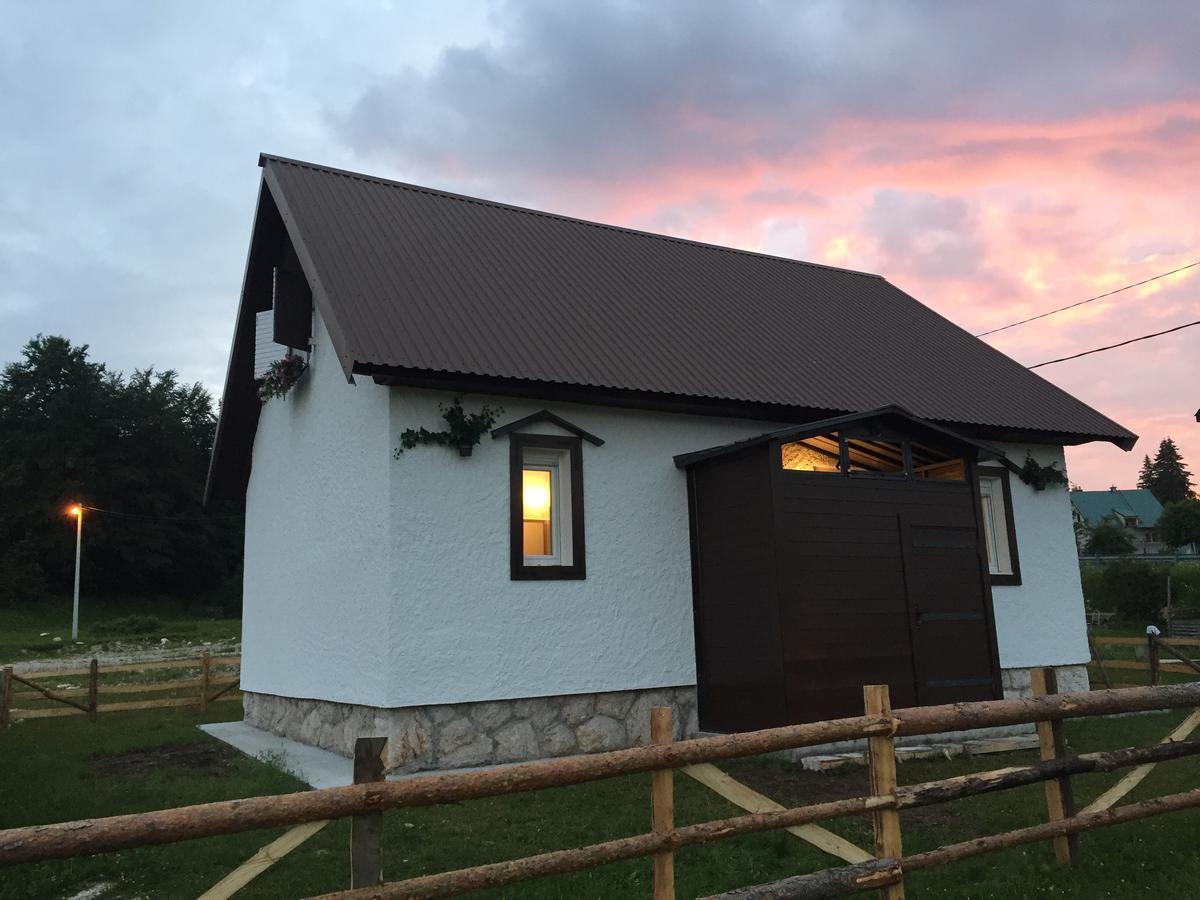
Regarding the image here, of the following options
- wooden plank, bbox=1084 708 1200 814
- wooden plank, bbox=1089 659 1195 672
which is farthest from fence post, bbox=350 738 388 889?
wooden plank, bbox=1089 659 1195 672

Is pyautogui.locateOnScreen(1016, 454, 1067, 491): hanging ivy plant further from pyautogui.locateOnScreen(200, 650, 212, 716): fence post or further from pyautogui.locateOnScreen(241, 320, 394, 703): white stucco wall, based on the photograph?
pyautogui.locateOnScreen(200, 650, 212, 716): fence post

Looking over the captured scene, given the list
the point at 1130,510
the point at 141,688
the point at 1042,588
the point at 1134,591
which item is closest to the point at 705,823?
the point at 1042,588

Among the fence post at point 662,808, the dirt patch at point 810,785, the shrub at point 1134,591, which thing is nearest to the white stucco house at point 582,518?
the dirt patch at point 810,785

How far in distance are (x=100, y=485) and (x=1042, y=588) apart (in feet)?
166

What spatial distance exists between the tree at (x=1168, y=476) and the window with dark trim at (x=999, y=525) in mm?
108190

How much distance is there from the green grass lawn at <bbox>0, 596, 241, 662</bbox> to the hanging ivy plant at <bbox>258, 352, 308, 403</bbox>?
2300 cm

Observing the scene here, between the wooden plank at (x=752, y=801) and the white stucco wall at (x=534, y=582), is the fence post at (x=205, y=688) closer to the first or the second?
the white stucco wall at (x=534, y=582)

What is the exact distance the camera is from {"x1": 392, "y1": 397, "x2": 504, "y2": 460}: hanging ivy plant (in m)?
9.92

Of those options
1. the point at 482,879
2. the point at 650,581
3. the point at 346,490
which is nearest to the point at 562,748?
the point at 650,581

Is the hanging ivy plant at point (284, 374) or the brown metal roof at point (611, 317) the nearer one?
the brown metal roof at point (611, 317)

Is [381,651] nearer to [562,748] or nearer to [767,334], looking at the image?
[562,748]

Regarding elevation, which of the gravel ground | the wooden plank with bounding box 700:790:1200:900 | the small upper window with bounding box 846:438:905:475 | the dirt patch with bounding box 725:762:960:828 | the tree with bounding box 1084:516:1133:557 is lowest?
the dirt patch with bounding box 725:762:960:828

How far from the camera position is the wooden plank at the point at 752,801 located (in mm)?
4816

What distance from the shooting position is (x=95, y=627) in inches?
1580
